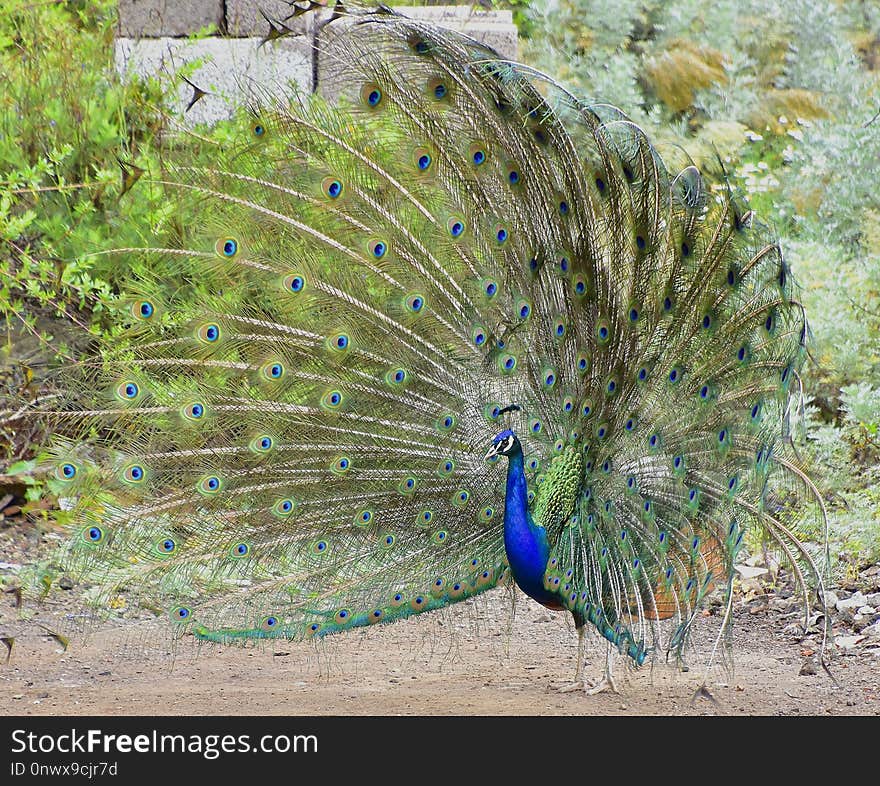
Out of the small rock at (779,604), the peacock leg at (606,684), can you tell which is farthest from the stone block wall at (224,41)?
the peacock leg at (606,684)

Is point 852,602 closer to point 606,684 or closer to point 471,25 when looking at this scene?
point 606,684

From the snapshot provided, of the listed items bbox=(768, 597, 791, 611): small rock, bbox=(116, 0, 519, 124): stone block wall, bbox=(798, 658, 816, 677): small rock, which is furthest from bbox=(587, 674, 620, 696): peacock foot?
bbox=(116, 0, 519, 124): stone block wall

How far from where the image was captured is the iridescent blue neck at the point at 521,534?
3.83m

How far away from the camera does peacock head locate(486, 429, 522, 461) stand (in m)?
3.77

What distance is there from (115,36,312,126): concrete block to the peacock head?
302 centimetres

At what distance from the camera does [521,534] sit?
3.82 meters

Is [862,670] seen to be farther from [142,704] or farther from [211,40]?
[211,40]

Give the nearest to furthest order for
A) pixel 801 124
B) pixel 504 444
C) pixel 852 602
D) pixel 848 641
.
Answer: pixel 504 444, pixel 848 641, pixel 852 602, pixel 801 124

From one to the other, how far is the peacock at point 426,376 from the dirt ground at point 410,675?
453 mm

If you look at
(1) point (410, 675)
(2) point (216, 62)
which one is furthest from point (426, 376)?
(2) point (216, 62)

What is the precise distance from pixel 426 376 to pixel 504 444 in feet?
1.25

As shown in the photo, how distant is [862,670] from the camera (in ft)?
14.8

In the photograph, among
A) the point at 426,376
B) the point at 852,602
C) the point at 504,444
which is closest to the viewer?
the point at 504,444

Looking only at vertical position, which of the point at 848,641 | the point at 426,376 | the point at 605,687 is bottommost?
the point at 605,687
